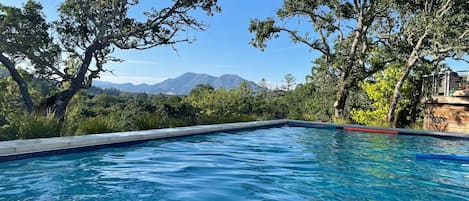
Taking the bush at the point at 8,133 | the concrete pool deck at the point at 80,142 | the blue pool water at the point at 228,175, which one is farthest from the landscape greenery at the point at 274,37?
the blue pool water at the point at 228,175

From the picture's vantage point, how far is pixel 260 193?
157 inches

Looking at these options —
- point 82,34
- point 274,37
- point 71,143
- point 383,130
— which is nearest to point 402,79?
point 383,130

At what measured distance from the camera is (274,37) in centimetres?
1709

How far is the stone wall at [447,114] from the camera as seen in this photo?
1214 cm

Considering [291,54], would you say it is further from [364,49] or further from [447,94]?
[447,94]

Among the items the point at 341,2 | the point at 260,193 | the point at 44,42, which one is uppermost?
the point at 341,2

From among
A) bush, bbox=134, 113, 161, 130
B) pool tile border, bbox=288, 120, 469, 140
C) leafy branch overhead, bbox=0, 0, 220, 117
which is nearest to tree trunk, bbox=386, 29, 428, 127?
pool tile border, bbox=288, 120, 469, 140

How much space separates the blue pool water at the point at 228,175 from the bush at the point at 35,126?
1.03 metres

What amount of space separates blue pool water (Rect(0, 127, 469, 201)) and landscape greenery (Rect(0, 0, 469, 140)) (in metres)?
2.27

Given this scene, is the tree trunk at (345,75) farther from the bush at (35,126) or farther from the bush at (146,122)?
the bush at (35,126)

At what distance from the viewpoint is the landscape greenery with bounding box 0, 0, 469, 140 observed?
11452mm

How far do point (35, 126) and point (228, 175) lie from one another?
351 centimetres

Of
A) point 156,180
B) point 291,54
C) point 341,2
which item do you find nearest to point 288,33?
point 341,2

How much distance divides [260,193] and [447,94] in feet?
37.5
